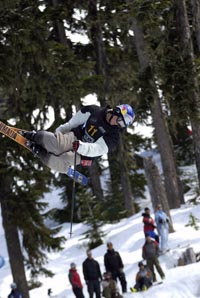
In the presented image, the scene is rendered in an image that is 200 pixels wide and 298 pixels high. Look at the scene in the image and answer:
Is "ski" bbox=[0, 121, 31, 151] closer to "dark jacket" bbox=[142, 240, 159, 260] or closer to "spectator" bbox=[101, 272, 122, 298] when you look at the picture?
"spectator" bbox=[101, 272, 122, 298]

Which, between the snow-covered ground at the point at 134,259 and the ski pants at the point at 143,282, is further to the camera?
the ski pants at the point at 143,282

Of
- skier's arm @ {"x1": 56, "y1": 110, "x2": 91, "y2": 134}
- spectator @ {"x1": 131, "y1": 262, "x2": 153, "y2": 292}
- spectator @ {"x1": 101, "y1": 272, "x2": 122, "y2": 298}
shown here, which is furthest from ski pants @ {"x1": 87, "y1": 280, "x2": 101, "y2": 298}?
skier's arm @ {"x1": 56, "y1": 110, "x2": 91, "y2": 134}

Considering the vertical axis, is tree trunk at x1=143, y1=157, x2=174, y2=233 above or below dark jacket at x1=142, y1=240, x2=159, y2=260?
above

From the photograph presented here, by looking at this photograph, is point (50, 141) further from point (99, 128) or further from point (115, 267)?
point (115, 267)

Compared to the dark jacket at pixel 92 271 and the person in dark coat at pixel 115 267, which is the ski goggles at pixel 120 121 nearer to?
the dark jacket at pixel 92 271

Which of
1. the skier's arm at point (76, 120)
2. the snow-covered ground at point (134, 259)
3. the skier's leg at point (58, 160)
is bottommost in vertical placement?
the snow-covered ground at point (134, 259)

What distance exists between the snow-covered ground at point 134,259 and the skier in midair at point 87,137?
573 centimetres

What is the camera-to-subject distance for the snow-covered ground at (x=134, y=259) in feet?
46.6

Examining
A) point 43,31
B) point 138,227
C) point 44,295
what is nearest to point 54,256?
point 138,227

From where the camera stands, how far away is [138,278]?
15102 millimetres

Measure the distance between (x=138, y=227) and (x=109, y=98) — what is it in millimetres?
5307

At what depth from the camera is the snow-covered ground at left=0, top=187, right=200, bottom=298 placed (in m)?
14.2

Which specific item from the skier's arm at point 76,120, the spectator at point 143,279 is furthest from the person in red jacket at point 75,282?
the skier's arm at point 76,120

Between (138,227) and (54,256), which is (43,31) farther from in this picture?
(54,256)
